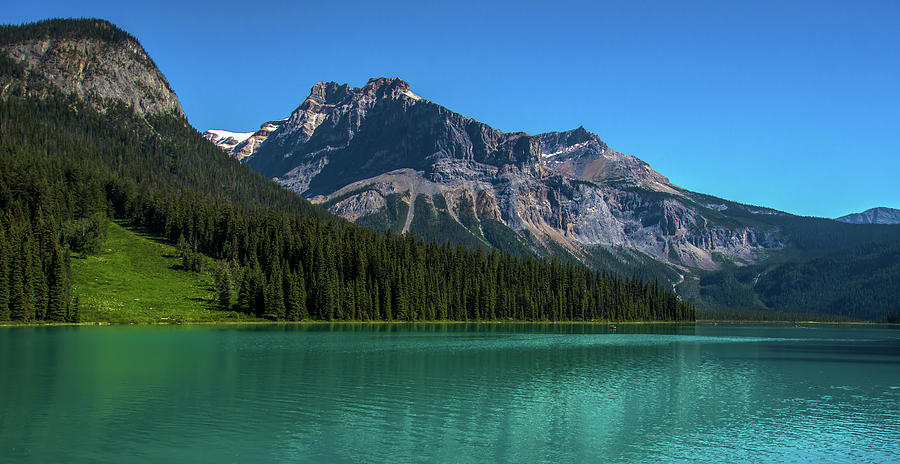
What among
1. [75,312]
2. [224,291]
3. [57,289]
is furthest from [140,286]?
[75,312]

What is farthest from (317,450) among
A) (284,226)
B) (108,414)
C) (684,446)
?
(284,226)

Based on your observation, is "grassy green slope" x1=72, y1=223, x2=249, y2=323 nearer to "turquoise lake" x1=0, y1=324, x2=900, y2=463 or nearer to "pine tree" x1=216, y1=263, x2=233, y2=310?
"pine tree" x1=216, y1=263, x2=233, y2=310

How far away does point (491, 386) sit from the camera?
5531cm

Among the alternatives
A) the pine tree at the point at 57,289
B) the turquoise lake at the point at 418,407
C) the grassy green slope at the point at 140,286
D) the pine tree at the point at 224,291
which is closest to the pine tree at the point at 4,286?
the pine tree at the point at 57,289

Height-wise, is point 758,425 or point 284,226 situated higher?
point 284,226

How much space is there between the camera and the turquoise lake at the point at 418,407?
33281 mm

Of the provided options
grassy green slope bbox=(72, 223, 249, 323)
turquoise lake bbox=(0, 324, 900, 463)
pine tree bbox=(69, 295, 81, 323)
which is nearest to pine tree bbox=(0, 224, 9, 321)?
pine tree bbox=(69, 295, 81, 323)

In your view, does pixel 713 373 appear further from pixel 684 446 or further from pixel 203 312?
pixel 203 312

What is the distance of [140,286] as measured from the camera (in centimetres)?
14850

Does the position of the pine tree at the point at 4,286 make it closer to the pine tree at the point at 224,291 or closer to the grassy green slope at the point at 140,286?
the grassy green slope at the point at 140,286

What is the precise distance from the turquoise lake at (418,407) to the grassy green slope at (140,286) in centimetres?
5522

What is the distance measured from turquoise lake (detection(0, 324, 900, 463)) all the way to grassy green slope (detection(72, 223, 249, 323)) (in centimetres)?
5522

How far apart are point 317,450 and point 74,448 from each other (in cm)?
1179

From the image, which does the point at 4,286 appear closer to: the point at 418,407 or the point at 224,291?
the point at 224,291
